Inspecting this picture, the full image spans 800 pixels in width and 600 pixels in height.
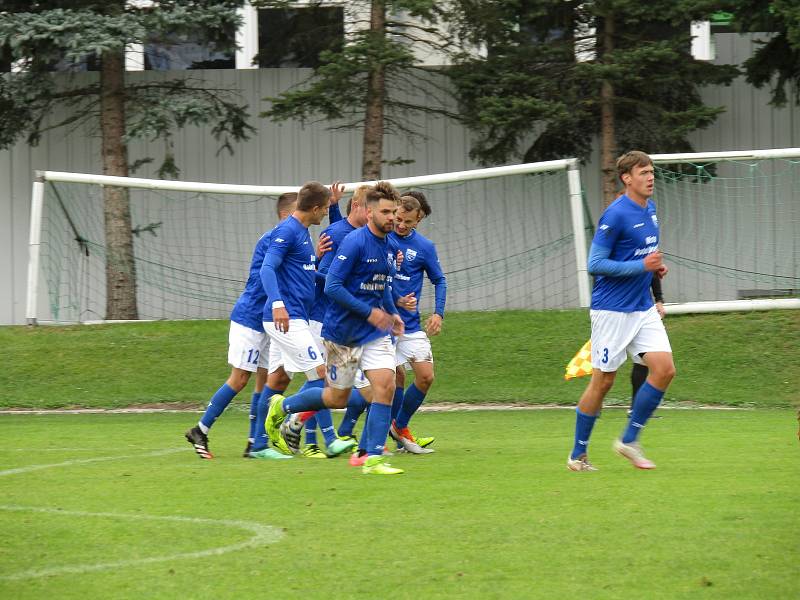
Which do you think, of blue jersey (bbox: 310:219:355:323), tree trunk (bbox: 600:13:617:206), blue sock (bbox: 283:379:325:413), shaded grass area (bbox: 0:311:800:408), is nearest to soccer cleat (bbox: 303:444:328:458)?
blue sock (bbox: 283:379:325:413)

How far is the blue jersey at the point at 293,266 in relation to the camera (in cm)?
955

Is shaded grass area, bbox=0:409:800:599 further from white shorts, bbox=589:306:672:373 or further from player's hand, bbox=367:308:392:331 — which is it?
player's hand, bbox=367:308:392:331

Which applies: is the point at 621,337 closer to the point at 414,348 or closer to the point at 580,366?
the point at 414,348

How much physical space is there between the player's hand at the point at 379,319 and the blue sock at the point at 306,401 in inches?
34.9

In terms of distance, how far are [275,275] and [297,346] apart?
1.98ft

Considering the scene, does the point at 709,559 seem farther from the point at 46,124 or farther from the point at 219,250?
the point at 46,124

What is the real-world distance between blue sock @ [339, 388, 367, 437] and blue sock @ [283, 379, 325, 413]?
76cm

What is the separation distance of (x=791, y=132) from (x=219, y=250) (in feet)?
33.5

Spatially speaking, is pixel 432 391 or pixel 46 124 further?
pixel 46 124

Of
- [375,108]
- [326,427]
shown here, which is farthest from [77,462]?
[375,108]

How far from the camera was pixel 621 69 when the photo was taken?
1917cm

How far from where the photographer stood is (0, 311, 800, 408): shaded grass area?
15.5 meters

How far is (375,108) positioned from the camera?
20.7m

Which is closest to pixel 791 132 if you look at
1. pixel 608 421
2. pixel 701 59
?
pixel 701 59
